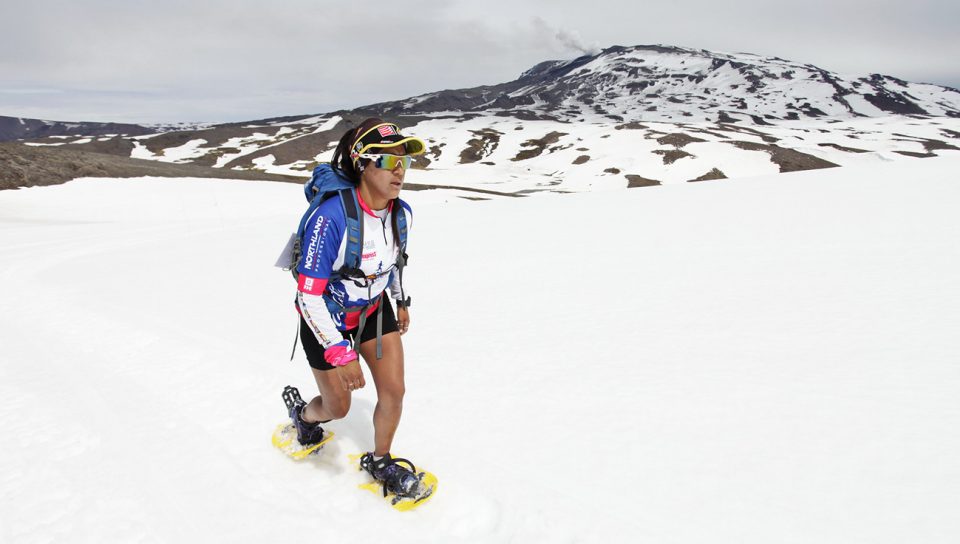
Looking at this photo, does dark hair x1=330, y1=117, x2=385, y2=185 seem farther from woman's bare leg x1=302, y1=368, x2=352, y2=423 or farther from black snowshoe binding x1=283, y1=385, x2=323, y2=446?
black snowshoe binding x1=283, y1=385, x2=323, y2=446

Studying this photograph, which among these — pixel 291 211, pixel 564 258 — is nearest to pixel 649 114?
pixel 291 211

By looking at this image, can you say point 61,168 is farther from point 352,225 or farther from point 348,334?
point 352,225

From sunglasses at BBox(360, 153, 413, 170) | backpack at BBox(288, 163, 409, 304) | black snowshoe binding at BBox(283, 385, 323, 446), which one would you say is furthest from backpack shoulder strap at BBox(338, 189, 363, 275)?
black snowshoe binding at BBox(283, 385, 323, 446)

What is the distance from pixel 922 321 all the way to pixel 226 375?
838cm

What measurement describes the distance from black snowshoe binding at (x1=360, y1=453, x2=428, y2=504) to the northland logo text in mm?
1629

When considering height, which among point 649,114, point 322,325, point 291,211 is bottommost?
point 291,211

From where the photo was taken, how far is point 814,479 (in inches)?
144

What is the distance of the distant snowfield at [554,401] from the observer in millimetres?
3566

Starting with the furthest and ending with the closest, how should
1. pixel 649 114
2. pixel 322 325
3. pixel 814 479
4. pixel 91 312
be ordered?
pixel 649 114 → pixel 91 312 → pixel 814 479 → pixel 322 325

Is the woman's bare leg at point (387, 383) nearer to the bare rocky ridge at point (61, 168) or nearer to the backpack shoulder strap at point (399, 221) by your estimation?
the backpack shoulder strap at point (399, 221)

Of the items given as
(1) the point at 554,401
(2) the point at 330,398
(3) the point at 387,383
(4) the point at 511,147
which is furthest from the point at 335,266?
(4) the point at 511,147

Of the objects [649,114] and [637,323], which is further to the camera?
[649,114]

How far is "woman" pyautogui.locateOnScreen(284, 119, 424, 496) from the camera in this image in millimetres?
3365

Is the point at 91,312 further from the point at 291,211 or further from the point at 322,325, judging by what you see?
the point at 291,211
